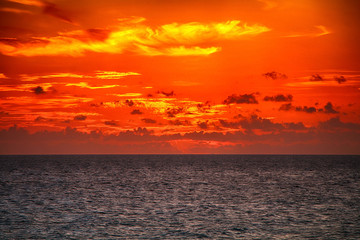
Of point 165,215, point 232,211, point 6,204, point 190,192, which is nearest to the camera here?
point 165,215

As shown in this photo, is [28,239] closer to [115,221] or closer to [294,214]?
[115,221]

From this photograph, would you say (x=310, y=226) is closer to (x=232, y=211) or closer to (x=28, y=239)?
(x=232, y=211)

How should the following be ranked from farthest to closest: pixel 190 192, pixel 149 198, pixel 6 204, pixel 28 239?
pixel 190 192 → pixel 149 198 → pixel 6 204 → pixel 28 239

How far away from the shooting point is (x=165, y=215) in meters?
48.9

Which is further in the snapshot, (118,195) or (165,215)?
(118,195)

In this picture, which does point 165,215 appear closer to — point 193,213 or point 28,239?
point 193,213

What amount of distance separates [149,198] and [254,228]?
2649 cm

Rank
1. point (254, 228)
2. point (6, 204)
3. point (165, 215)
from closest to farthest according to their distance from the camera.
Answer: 1. point (254, 228)
2. point (165, 215)
3. point (6, 204)

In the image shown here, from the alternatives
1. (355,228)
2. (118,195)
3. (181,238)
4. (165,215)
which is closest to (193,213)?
(165,215)

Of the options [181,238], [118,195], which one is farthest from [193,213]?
[118,195]

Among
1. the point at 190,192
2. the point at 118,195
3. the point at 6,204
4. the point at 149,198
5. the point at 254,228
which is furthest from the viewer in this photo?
the point at 190,192

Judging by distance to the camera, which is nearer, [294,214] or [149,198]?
[294,214]

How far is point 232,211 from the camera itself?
52500 millimetres

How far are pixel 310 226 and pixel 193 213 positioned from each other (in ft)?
44.3
